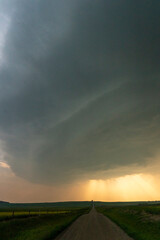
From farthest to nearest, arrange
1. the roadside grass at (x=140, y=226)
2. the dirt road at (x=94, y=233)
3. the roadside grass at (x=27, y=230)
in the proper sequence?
the roadside grass at (x=140, y=226) < the roadside grass at (x=27, y=230) < the dirt road at (x=94, y=233)

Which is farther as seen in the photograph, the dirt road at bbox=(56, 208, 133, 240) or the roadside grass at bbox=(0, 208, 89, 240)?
the roadside grass at bbox=(0, 208, 89, 240)

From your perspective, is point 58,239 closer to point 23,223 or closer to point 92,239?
point 92,239

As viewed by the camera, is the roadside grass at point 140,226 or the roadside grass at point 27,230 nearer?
the roadside grass at point 27,230

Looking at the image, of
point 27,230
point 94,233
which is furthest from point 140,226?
point 27,230

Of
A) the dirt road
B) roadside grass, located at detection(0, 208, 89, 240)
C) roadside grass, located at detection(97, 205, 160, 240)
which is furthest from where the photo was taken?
roadside grass, located at detection(97, 205, 160, 240)

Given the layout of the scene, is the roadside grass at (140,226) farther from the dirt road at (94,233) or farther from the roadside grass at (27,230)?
the roadside grass at (27,230)

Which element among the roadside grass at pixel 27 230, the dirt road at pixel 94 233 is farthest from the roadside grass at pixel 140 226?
the roadside grass at pixel 27 230

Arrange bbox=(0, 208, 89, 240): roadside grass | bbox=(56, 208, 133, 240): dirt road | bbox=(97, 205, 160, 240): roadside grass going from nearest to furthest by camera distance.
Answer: bbox=(56, 208, 133, 240): dirt road
bbox=(0, 208, 89, 240): roadside grass
bbox=(97, 205, 160, 240): roadside grass

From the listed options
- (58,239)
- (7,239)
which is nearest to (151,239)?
(58,239)

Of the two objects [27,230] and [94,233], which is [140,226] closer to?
[94,233]

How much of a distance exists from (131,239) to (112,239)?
6.02ft

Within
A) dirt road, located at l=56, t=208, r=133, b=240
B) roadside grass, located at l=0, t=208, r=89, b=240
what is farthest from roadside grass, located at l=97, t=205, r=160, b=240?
roadside grass, located at l=0, t=208, r=89, b=240

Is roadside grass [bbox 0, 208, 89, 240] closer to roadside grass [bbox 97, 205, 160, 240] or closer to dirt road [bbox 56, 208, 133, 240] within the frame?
dirt road [bbox 56, 208, 133, 240]

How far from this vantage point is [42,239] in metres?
16.3
